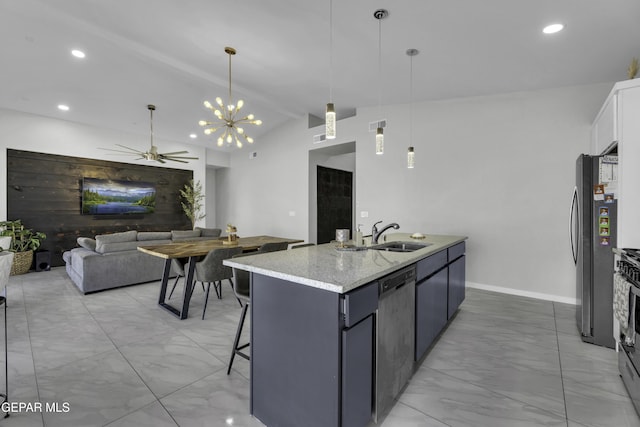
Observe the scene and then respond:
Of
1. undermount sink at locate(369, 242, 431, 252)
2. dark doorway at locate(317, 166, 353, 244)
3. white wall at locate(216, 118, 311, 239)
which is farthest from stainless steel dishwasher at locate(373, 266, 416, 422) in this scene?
dark doorway at locate(317, 166, 353, 244)

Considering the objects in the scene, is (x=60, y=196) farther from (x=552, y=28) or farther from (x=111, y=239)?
(x=552, y=28)

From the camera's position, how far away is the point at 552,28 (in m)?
2.78

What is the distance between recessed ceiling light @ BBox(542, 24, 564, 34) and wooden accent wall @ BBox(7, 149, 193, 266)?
26.9 ft

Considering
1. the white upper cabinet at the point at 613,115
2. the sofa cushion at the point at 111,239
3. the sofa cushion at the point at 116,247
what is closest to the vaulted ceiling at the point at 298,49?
the white upper cabinet at the point at 613,115

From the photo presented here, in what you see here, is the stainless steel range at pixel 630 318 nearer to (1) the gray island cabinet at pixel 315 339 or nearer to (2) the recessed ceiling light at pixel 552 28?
(1) the gray island cabinet at pixel 315 339

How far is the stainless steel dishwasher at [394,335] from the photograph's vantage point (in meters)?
1.59

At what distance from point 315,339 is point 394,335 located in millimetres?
571

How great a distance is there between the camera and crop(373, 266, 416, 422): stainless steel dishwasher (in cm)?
159

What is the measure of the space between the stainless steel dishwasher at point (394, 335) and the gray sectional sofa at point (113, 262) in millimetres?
4269

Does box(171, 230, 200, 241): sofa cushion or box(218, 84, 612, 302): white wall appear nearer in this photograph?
box(218, 84, 612, 302): white wall

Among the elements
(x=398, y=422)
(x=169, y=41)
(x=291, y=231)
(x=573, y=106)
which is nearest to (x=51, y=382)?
(x=398, y=422)

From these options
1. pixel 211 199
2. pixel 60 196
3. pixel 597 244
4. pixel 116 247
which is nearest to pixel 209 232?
pixel 116 247

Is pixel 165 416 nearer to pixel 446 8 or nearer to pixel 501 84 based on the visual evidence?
pixel 446 8

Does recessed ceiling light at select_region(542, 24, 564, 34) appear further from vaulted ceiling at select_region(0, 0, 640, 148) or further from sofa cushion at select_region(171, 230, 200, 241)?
sofa cushion at select_region(171, 230, 200, 241)
